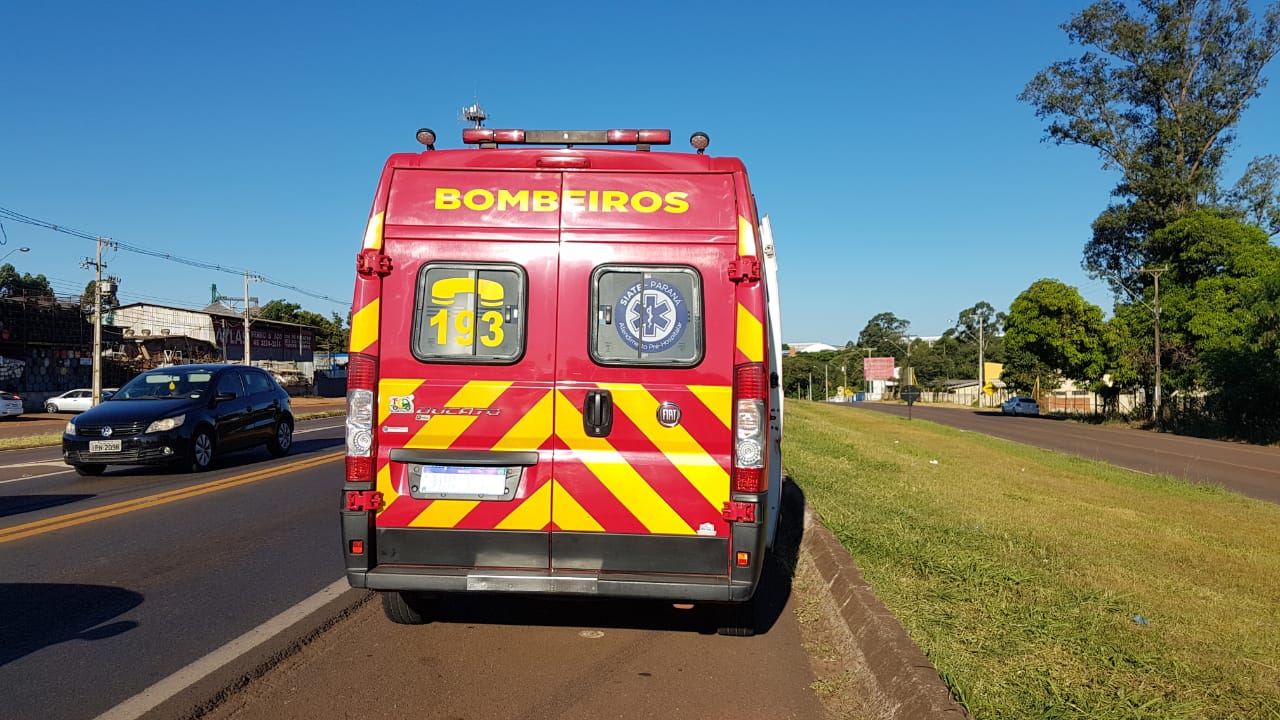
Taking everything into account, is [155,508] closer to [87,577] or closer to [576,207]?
[87,577]

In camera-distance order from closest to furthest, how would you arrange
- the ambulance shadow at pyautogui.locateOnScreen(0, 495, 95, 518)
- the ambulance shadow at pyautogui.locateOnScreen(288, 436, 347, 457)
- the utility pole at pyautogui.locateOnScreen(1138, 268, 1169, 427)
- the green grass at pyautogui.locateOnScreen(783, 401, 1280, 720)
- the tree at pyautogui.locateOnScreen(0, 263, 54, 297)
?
the green grass at pyautogui.locateOnScreen(783, 401, 1280, 720)
the ambulance shadow at pyautogui.locateOnScreen(0, 495, 95, 518)
the ambulance shadow at pyautogui.locateOnScreen(288, 436, 347, 457)
the utility pole at pyautogui.locateOnScreen(1138, 268, 1169, 427)
the tree at pyautogui.locateOnScreen(0, 263, 54, 297)

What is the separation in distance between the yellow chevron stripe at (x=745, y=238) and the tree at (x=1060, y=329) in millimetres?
47932

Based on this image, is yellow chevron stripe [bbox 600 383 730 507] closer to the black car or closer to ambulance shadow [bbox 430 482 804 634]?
ambulance shadow [bbox 430 482 804 634]

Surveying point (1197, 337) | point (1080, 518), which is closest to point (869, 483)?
point (1080, 518)

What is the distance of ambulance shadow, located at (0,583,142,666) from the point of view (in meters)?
5.25

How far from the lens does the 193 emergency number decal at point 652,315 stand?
4.84 meters

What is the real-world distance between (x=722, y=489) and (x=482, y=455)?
1277 millimetres

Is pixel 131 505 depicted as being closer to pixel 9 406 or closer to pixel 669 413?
pixel 669 413

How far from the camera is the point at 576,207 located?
16.3 ft

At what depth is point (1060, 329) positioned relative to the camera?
48.6 m

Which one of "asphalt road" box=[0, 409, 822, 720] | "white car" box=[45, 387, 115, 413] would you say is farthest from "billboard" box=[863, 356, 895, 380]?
"asphalt road" box=[0, 409, 822, 720]

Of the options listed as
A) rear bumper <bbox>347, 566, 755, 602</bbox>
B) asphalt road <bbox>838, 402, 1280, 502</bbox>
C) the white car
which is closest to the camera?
rear bumper <bbox>347, 566, 755, 602</bbox>

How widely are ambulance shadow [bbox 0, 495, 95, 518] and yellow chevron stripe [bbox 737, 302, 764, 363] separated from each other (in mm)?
8966

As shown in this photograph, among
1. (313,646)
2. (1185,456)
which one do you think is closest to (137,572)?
(313,646)
